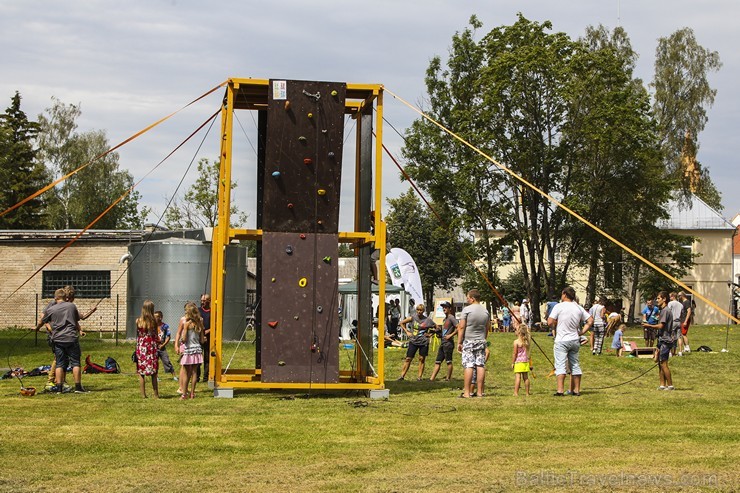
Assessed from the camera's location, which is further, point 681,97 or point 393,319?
point 681,97

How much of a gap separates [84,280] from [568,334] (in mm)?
32003

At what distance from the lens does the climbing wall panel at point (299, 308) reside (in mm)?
17016

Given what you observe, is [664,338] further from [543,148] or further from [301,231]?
[543,148]

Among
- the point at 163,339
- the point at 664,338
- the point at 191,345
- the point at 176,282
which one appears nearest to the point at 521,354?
the point at 664,338

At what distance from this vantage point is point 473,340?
58.2ft

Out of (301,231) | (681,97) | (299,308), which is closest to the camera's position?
(299,308)

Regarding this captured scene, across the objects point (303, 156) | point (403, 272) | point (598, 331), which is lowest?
point (598, 331)

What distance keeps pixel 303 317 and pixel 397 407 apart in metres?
2.36

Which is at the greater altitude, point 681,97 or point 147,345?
point 681,97

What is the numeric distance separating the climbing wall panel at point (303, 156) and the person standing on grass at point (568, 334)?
403 cm

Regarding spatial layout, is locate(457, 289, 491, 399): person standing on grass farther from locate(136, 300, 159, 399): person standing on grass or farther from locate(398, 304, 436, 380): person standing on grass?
locate(136, 300, 159, 399): person standing on grass

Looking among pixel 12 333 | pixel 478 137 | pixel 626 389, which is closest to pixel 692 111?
pixel 478 137

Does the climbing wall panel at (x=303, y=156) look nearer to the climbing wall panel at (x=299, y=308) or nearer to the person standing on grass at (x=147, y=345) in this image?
the climbing wall panel at (x=299, y=308)

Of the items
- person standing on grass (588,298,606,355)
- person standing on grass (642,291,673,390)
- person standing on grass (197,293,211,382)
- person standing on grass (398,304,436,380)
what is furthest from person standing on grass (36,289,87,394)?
person standing on grass (588,298,606,355)
